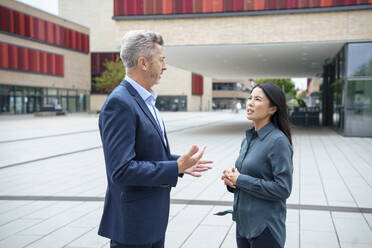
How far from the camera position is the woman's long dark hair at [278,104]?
7.84 ft

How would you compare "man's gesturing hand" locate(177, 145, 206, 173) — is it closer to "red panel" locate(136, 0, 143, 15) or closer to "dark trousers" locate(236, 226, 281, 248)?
"dark trousers" locate(236, 226, 281, 248)

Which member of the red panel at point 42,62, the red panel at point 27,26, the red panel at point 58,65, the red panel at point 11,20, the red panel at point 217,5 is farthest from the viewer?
the red panel at point 58,65

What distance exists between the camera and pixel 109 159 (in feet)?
6.52

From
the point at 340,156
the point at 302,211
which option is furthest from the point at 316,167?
the point at 302,211

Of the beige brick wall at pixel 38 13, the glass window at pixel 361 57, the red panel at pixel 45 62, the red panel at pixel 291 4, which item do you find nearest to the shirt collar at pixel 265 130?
the red panel at pixel 291 4

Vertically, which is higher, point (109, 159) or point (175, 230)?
point (109, 159)

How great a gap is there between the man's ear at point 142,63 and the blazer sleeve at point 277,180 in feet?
3.04

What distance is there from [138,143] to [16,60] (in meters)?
43.3

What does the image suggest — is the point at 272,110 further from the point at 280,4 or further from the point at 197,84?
the point at 197,84

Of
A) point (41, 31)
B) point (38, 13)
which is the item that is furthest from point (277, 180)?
point (38, 13)

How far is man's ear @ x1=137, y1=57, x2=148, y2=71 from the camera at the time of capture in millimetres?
2134

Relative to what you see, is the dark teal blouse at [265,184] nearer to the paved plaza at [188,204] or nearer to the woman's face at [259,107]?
the woman's face at [259,107]

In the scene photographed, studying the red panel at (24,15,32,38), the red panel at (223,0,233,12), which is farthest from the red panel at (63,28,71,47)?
the red panel at (223,0,233,12)

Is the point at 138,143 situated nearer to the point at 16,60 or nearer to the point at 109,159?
the point at 109,159
